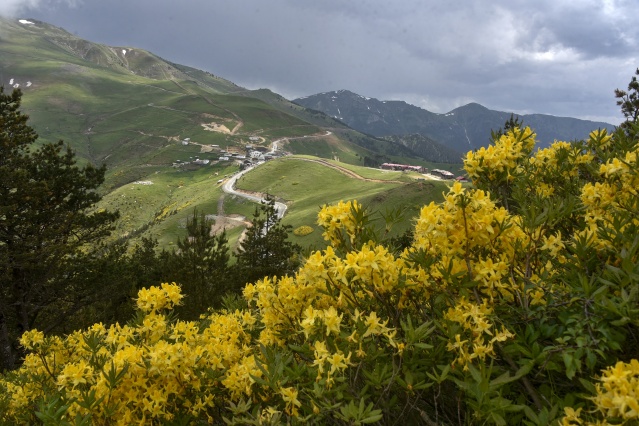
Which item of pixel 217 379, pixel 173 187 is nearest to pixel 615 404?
pixel 217 379

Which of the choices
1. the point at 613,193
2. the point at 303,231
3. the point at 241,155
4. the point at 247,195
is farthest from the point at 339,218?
the point at 241,155

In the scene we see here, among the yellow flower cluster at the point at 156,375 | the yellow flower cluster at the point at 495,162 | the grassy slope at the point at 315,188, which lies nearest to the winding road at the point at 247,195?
the grassy slope at the point at 315,188

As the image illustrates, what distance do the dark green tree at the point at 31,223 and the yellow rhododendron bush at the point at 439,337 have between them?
1734 centimetres

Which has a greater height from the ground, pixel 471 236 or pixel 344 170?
pixel 471 236

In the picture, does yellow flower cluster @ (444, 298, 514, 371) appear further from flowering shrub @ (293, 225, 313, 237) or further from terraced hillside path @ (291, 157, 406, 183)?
terraced hillside path @ (291, 157, 406, 183)

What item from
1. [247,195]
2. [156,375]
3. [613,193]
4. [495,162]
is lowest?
[247,195]

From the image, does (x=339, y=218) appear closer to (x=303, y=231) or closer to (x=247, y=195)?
(x=303, y=231)

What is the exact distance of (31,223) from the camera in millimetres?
18734

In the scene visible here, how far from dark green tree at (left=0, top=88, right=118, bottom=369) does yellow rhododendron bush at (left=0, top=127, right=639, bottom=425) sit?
17342 millimetres

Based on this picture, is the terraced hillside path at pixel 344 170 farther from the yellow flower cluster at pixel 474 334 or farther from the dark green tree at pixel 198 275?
the yellow flower cluster at pixel 474 334

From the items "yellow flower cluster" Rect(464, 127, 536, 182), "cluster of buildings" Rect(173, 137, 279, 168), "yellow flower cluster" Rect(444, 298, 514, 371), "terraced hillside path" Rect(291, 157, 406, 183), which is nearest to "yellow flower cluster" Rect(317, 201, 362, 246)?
"yellow flower cluster" Rect(444, 298, 514, 371)

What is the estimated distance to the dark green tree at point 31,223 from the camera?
17391mm

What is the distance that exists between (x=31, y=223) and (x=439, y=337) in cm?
2204

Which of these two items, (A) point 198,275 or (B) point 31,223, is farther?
(A) point 198,275
